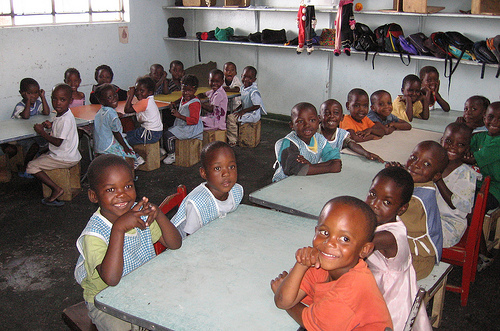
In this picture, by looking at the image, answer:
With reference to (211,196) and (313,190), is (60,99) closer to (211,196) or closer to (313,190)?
(211,196)

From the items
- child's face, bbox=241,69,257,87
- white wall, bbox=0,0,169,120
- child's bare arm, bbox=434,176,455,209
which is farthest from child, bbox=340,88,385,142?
white wall, bbox=0,0,169,120

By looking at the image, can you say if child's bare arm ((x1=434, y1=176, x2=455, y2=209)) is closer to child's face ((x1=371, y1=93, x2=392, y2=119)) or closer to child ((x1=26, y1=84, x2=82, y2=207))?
child's face ((x1=371, y1=93, x2=392, y2=119))

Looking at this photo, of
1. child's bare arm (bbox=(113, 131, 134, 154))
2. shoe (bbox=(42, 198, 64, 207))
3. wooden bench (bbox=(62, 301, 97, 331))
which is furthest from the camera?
child's bare arm (bbox=(113, 131, 134, 154))

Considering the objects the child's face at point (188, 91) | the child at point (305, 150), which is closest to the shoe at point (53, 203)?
the child's face at point (188, 91)

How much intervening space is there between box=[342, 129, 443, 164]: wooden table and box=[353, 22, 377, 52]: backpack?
85.0 inches

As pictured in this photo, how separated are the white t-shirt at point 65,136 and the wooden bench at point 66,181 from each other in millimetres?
143

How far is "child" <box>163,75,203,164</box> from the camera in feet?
16.6

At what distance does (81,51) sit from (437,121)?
15.1ft

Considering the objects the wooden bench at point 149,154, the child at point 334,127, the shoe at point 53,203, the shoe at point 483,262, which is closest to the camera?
the shoe at point 483,262

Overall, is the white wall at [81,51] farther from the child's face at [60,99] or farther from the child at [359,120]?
the child at [359,120]

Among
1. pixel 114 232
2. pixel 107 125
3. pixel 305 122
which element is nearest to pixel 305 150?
pixel 305 122

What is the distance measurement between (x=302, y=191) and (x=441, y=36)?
12.0 ft

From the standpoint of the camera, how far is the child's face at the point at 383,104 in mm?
3902

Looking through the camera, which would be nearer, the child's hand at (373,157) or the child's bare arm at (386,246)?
the child's bare arm at (386,246)
